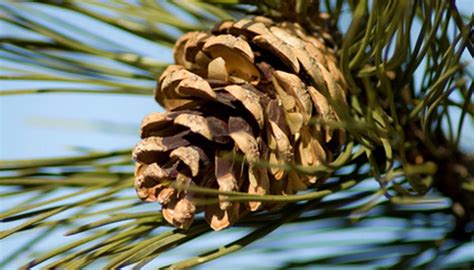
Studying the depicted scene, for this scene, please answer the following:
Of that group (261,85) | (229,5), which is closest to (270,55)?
(261,85)

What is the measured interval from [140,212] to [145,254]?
0.20 feet

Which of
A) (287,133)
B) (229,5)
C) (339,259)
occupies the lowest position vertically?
(339,259)

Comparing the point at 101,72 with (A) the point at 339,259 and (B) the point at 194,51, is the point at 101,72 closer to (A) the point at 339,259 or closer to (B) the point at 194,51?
(B) the point at 194,51

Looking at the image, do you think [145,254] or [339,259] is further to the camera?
[339,259]

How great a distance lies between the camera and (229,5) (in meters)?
0.74

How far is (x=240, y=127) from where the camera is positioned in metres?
0.58

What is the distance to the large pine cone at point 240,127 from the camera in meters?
0.57

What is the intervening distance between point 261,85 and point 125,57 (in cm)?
16

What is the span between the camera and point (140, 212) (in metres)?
0.62

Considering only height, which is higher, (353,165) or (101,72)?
(101,72)

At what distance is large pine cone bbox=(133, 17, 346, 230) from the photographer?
567mm

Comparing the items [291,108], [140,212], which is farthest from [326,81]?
[140,212]

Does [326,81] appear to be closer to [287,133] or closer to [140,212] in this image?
[287,133]

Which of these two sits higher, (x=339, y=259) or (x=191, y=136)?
(x=191, y=136)
